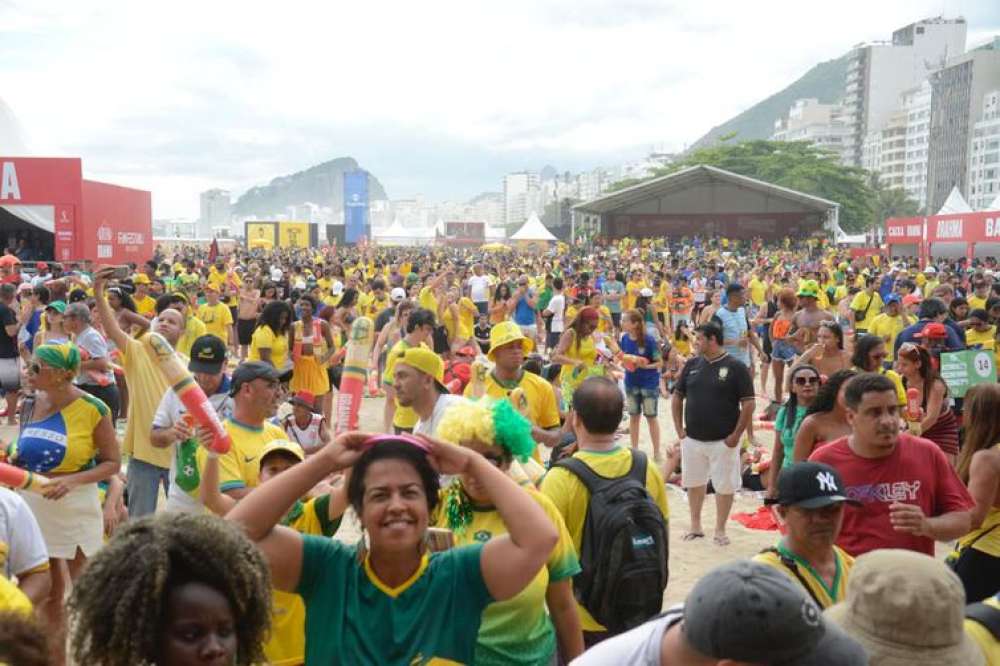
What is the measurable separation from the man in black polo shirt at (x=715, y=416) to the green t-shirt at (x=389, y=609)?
4.67 m

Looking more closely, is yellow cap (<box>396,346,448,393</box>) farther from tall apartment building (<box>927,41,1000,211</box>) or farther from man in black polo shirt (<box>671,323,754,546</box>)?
tall apartment building (<box>927,41,1000,211</box>)

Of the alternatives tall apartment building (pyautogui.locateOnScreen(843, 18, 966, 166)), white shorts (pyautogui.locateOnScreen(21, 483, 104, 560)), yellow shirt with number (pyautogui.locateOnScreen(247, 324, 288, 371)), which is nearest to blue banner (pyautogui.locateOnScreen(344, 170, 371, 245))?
yellow shirt with number (pyautogui.locateOnScreen(247, 324, 288, 371))

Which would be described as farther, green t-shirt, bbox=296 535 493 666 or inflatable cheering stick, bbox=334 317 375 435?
inflatable cheering stick, bbox=334 317 375 435

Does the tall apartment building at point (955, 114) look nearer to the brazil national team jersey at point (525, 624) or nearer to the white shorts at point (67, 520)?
the white shorts at point (67, 520)

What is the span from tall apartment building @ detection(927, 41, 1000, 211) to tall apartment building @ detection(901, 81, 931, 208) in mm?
3914

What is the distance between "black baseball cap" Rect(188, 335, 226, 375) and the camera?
5.23 metres

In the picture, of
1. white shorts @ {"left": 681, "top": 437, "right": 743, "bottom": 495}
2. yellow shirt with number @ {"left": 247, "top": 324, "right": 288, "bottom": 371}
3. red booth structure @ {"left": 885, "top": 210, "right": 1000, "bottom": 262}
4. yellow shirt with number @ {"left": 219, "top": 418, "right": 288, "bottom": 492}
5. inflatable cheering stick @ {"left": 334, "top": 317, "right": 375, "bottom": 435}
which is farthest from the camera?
red booth structure @ {"left": 885, "top": 210, "right": 1000, "bottom": 262}

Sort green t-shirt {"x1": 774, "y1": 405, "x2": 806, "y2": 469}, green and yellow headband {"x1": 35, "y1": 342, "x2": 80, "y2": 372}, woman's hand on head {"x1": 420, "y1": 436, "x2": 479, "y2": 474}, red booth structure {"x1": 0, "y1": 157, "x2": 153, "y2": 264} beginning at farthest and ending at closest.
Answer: red booth structure {"x1": 0, "y1": 157, "x2": 153, "y2": 264} < green t-shirt {"x1": 774, "y1": 405, "x2": 806, "y2": 469} < green and yellow headband {"x1": 35, "y1": 342, "x2": 80, "y2": 372} < woman's hand on head {"x1": 420, "y1": 436, "x2": 479, "y2": 474}

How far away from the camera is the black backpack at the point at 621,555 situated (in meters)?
3.55

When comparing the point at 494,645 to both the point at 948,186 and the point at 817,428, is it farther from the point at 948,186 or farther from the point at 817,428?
the point at 948,186

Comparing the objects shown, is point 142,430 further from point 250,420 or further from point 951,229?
point 951,229

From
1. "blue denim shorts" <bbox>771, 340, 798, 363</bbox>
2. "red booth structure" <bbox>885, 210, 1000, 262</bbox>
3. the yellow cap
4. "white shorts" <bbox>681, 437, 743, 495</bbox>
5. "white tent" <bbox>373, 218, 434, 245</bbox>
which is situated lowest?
"white shorts" <bbox>681, 437, 743, 495</bbox>

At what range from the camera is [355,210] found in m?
87.6

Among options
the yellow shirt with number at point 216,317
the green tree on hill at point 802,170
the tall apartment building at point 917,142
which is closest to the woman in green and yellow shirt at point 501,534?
the yellow shirt with number at point 216,317
